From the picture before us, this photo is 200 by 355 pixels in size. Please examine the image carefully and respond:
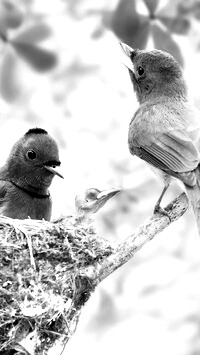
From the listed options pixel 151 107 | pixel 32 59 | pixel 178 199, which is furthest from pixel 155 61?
pixel 178 199

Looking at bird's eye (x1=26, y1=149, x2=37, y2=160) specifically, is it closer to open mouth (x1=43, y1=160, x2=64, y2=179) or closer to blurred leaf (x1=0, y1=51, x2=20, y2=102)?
open mouth (x1=43, y1=160, x2=64, y2=179)

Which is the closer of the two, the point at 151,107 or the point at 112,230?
the point at 151,107

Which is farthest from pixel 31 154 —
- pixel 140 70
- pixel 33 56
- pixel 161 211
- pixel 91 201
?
pixel 161 211

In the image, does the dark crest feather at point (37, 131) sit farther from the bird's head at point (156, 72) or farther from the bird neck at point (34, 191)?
the bird's head at point (156, 72)

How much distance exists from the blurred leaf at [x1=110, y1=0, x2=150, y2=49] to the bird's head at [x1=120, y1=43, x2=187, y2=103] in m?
0.24

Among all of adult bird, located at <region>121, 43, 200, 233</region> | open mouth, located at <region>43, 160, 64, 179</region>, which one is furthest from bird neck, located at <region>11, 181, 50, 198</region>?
adult bird, located at <region>121, 43, 200, 233</region>

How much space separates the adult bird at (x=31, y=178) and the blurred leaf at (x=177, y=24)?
0.83 meters

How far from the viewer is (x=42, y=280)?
339 centimetres

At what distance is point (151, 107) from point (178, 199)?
2.46 ft

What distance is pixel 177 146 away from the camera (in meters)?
3.87

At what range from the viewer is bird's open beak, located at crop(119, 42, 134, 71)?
4.50m

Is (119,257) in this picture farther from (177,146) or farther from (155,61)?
(155,61)

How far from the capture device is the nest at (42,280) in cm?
325

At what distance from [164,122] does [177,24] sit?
1.78 feet
